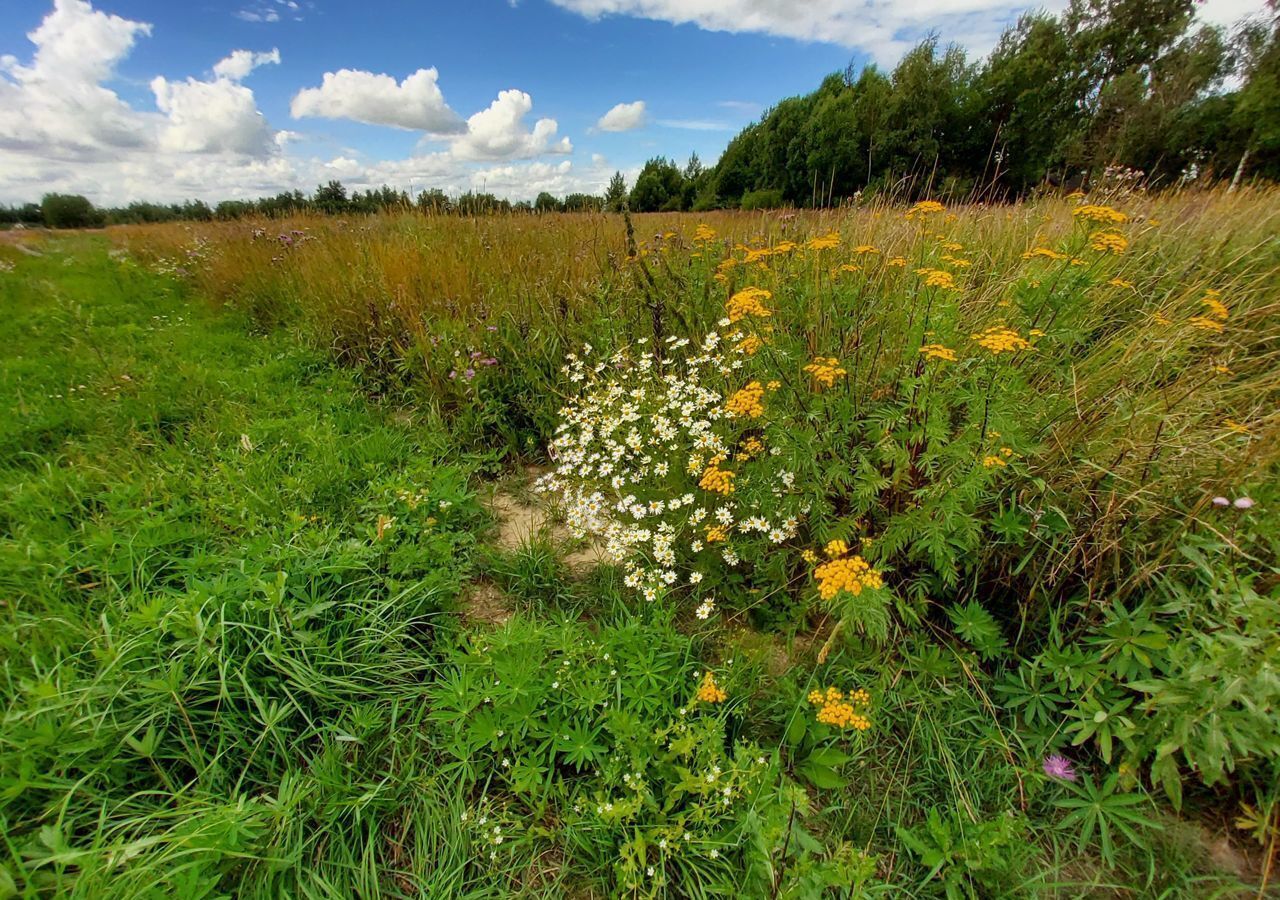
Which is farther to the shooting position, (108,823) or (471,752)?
(471,752)

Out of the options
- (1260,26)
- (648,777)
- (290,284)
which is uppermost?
(1260,26)

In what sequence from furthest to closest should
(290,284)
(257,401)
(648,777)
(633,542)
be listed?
(290,284), (257,401), (633,542), (648,777)

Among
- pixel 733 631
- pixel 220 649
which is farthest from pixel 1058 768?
pixel 220 649

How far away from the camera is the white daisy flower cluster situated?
1910 millimetres

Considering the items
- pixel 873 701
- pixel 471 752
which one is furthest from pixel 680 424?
pixel 471 752

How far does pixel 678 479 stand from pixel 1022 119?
101 ft

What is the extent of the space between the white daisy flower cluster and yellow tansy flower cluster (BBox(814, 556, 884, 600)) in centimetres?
42

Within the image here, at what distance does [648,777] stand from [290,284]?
19.6ft

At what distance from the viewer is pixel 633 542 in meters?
2.11

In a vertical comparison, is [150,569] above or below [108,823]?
above

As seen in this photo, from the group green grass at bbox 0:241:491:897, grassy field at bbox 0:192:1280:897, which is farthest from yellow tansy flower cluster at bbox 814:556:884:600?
green grass at bbox 0:241:491:897

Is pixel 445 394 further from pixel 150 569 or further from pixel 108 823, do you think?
pixel 108 823

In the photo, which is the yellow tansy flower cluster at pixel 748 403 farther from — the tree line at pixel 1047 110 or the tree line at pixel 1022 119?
the tree line at pixel 1047 110

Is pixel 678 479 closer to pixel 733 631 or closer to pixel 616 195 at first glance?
pixel 733 631
